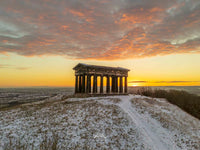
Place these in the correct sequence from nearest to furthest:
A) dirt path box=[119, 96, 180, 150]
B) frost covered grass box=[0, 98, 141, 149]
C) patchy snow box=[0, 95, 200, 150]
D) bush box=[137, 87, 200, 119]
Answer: frost covered grass box=[0, 98, 141, 149]
patchy snow box=[0, 95, 200, 150]
dirt path box=[119, 96, 180, 150]
bush box=[137, 87, 200, 119]

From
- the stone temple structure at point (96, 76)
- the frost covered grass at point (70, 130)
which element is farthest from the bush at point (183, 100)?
the frost covered grass at point (70, 130)

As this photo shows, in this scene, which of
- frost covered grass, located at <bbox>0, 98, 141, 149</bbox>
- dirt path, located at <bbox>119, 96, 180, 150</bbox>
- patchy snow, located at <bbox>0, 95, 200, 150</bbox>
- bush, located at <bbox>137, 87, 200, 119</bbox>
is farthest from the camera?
bush, located at <bbox>137, 87, 200, 119</bbox>

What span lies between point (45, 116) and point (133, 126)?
11233 mm

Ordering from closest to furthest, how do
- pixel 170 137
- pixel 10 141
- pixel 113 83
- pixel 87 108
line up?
pixel 10 141
pixel 170 137
pixel 87 108
pixel 113 83

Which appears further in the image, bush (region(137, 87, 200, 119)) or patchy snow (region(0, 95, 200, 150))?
bush (region(137, 87, 200, 119))

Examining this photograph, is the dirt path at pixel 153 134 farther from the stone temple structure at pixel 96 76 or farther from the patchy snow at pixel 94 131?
the stone temple structure at pixel 96 76

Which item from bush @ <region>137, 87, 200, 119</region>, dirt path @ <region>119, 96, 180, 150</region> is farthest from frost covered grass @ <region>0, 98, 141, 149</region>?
bush @ <region>137, 87, 200, 119</region>

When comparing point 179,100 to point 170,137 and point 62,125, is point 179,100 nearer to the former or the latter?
point 170,137

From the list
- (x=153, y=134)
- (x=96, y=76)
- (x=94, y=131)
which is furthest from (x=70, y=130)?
(x=96, y=76)

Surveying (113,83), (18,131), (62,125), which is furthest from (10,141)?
(113,83)

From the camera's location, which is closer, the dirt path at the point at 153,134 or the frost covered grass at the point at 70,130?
the frost covered grass at the point at 70,130

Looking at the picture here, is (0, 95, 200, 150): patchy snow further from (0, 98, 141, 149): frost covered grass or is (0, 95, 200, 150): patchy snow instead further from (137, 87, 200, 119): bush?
(137, 87, 200, 119): bush

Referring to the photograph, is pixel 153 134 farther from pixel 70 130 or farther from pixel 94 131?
pixel 70 130

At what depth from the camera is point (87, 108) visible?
1742 centimetres
